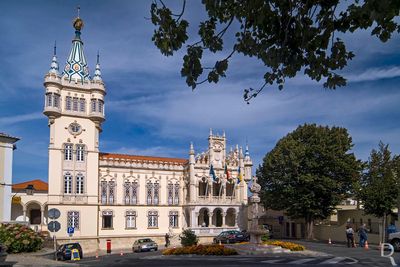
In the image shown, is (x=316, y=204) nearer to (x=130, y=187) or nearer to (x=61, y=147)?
(x=130, y=187)

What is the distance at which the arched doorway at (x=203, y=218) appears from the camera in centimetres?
5319

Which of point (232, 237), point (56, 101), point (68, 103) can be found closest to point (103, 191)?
point (68, 103)

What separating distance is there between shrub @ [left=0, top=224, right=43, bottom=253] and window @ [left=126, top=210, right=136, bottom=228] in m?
24.6

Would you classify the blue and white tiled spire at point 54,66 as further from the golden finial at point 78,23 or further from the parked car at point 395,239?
the parked car at point 395,239

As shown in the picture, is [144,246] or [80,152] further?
[80,152]

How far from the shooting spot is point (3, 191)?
107ft

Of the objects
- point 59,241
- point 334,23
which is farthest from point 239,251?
point 59,241

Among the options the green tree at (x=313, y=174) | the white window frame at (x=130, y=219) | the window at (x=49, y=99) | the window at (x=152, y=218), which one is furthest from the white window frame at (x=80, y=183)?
the green tree at (x=313, y=174)

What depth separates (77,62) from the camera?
47.7 meters

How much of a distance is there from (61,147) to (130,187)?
895 centimetres

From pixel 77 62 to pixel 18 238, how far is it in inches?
1119

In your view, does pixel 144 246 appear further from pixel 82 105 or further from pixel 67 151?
pixel 82 105

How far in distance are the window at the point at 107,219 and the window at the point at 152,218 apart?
4.36 metres

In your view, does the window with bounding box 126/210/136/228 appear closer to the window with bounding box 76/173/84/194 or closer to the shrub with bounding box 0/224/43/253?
the window with bounding box 76/173/84/194
